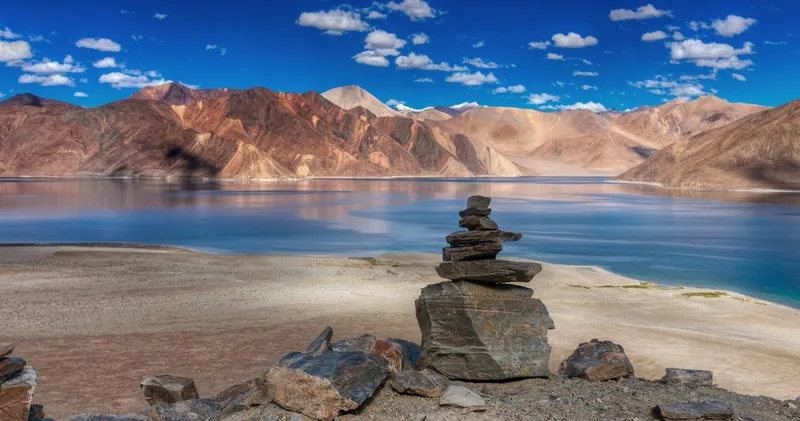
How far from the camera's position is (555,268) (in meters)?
29.5

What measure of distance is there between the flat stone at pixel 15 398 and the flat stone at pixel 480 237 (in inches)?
244

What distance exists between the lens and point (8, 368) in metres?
8.27

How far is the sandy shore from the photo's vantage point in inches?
494

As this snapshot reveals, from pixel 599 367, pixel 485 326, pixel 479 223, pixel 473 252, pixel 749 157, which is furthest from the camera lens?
pixel 749 157

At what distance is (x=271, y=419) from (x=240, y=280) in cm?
1617

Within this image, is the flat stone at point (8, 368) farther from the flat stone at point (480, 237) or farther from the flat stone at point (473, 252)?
the flat stone at point (480, 237)

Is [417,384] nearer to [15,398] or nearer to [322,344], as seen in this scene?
[322,344]

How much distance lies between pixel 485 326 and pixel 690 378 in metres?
3.14

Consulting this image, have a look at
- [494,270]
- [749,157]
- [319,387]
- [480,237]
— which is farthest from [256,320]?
[749,157]

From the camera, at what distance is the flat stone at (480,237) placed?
10.9 metres

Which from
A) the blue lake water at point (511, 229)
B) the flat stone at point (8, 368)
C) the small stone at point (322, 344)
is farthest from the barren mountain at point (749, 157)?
the flat stone at point (8, 368)

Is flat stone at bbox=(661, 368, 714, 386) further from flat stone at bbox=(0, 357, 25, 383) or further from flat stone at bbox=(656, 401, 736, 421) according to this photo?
flat stone at bbox=(0, 357, 25, 383)

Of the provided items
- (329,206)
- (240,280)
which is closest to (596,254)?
(240,280)

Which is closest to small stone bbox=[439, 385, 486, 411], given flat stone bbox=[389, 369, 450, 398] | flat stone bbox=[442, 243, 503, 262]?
flat stone bbox=[389, 369, 450, 398]
